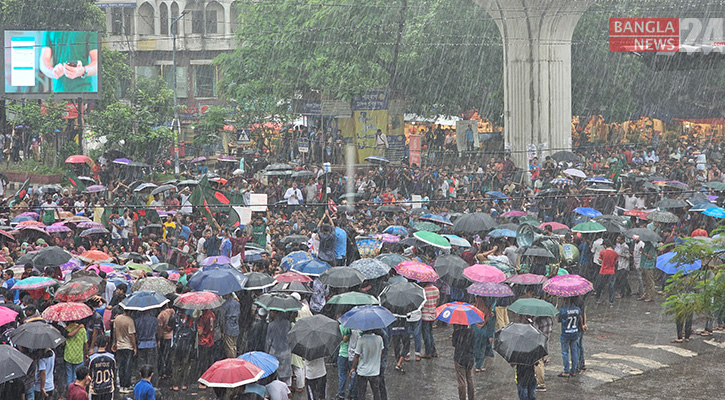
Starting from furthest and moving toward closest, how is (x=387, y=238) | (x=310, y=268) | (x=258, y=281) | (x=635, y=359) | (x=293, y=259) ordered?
(x=387, y=238), (x=293, y=259), (x=310, y=268), (x=635, y=359), (x=258, y=281)

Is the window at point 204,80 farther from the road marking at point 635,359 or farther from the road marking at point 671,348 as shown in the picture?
the road marking at point 635,359

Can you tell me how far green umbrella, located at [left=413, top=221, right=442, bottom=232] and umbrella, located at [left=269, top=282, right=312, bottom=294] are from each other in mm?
4908

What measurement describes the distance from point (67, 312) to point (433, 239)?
266 inches

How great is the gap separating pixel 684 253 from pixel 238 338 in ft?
23.1

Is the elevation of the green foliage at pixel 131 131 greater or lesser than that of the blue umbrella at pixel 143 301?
greater

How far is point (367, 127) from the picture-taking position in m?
34.5

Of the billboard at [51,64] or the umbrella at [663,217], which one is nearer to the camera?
the umbrella at [663,217]

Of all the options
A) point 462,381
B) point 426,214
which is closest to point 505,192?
point 426,214

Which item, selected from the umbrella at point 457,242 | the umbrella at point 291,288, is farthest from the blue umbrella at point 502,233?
the umbrella at point 291,288

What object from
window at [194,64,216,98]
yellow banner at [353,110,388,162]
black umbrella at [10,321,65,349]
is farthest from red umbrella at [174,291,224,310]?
window at [194,64,216,98]

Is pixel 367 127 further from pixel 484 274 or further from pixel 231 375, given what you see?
pixel 231 375

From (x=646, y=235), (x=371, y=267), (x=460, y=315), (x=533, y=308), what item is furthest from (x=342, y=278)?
(x=646, y=235)

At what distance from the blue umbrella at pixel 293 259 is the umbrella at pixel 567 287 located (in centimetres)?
420

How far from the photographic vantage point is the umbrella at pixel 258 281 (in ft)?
40.8
